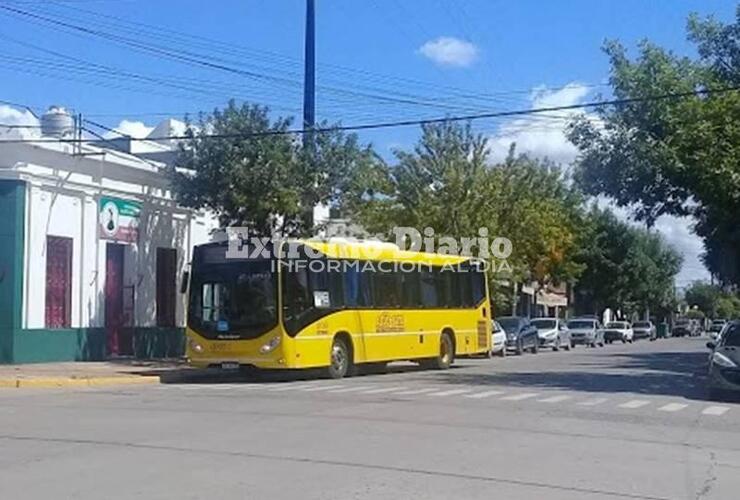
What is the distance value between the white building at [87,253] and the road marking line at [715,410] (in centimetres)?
1610

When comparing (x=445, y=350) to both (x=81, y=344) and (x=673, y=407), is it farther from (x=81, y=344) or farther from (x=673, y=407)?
(x=673, y=407)

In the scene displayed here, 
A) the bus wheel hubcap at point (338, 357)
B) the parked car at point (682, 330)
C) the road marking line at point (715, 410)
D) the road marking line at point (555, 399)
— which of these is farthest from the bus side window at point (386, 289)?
the parked car at point (682, 330)

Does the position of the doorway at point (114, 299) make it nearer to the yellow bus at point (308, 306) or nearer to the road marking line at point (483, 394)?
the yellow bus at point (308, 306)

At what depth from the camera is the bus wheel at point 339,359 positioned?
25.5 metres

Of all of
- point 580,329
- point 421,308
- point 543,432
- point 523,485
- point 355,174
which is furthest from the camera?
point 580,329

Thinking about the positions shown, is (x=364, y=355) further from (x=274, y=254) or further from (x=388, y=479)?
(x=388, y=479)

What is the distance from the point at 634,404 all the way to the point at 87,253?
1582cm

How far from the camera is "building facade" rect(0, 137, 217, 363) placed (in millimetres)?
26688

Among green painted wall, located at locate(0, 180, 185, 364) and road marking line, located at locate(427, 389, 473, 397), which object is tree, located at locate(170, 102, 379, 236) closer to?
green painted wall, located at locate(0, 180, 185, 364)

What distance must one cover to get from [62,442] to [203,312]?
12129 mm

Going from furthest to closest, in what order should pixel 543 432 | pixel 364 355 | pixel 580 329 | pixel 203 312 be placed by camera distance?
pixel 580 329 < pixel 364 355 < pixel 203 312 < pixel 543 432

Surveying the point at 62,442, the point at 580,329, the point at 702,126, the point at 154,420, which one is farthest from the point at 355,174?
the point at 580,329

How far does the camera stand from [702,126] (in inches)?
902

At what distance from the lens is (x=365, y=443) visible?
1275 centimetres
